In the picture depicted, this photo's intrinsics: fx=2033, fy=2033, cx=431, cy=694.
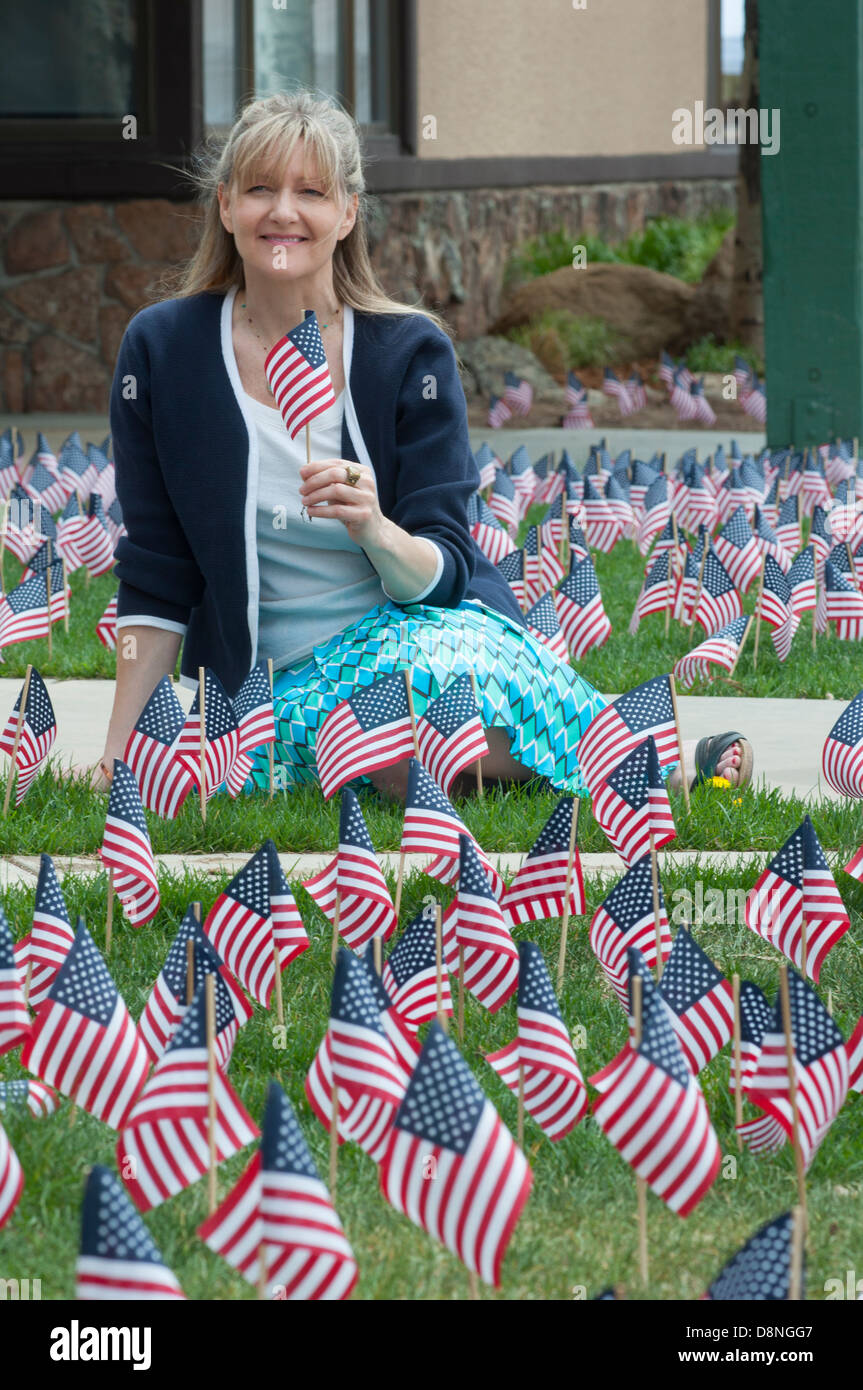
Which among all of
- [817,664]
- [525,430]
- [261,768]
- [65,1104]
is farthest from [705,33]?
[65,1104]

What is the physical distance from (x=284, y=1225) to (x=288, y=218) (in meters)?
2.71

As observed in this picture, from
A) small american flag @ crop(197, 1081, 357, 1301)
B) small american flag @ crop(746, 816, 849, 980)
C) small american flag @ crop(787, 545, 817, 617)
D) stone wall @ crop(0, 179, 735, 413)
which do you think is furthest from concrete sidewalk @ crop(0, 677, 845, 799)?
stone wall @ crop(0, 179, 735, 413)

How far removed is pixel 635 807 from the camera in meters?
3.77

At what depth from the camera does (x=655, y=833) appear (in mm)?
3740

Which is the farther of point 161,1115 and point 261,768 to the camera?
point 261,768

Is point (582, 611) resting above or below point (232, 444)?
below

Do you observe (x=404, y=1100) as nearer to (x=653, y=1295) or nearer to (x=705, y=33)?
(x=653, y=1295)

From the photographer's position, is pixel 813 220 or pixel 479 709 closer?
pixel 479 709

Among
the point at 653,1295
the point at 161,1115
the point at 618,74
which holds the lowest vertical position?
the point at 653,1295

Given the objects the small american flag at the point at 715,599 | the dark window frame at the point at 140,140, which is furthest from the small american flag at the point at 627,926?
the dark window frame at the point at 140,140

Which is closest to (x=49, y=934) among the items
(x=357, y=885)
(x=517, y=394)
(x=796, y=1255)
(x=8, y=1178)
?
(x=357, y=885)

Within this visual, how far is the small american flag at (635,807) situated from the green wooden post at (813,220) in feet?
21.9

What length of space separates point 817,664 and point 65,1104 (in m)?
3.78

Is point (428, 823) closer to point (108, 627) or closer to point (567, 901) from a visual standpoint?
point (567, 901)
